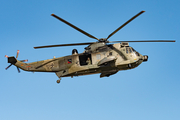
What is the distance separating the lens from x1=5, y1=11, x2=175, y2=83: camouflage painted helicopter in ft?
97.0

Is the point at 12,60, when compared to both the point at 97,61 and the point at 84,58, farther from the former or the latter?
the point at 97,61

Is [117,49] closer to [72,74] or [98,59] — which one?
[98,59]

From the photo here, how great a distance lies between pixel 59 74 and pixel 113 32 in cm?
847

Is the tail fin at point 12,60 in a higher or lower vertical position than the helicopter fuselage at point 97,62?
higher

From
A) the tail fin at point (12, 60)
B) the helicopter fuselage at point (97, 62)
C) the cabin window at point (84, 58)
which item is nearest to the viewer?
the helicopter fuselage at point (97, 62)

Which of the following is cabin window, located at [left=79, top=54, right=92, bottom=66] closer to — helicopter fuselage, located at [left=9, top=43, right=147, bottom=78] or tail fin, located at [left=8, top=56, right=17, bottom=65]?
helicopter fuselage, located at [left=9, top=43, right=147, bottom=78]

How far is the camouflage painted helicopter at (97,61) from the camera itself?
2956 cm

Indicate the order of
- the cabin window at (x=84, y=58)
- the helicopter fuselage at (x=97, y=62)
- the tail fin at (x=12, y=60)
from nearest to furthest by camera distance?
the helicopter fuselage at (x=97, y=62) < the cabin window at (x=84, y=58) < the tail fin at (x=12, y=60)

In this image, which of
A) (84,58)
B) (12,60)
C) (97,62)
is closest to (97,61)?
(97,62)

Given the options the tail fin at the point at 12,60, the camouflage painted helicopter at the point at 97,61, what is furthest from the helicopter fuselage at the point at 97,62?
the tail fin at the point at 12,60

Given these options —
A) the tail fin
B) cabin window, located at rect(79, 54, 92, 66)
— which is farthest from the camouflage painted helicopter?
the tail fin

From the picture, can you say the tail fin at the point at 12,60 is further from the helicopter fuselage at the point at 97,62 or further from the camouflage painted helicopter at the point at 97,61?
the helicopter fuselage at the point at 97,62

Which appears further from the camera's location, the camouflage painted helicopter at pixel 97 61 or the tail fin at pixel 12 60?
the tail fin at pixel 12 60

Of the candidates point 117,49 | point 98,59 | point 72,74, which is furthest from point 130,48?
point 72,74
